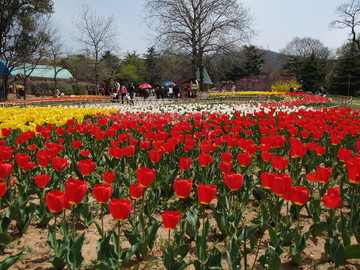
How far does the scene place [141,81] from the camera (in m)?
72.3

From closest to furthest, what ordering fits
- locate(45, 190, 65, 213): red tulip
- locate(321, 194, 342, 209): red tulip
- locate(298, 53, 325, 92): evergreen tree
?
locate(45, 190, 65, 213): red tulip < locate(321, 194, 342, 209): red tulip < locate(298, 53, 325, 92): evergreen tree

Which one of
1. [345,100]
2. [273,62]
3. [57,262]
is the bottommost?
[57,262]

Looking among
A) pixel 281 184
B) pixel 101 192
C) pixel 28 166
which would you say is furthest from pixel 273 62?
pixel 101 192

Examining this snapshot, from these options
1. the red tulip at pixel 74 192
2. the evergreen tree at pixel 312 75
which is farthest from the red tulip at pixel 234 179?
the evergreen tree at pixel 312 75

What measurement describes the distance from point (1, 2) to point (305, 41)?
67.3 m

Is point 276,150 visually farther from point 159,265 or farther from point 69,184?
point 69,184

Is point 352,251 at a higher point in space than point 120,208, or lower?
lower

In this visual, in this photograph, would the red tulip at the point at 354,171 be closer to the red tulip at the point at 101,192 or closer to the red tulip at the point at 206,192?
the red tulip at the point at 206,192

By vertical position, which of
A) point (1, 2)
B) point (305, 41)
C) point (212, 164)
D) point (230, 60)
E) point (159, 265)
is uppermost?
point (305, 41)

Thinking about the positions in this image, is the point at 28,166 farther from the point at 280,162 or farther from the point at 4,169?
the point at 280,162

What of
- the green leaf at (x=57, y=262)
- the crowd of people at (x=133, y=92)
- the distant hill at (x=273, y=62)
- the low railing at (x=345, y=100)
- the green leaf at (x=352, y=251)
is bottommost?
the green leaf at (x=57, y=262)

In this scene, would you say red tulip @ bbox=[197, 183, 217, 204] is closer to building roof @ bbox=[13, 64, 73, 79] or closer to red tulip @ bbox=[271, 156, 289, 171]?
red tulip @ bbox=[271, 156, 289, 171]

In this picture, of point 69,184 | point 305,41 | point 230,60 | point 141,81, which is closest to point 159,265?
point 69,184

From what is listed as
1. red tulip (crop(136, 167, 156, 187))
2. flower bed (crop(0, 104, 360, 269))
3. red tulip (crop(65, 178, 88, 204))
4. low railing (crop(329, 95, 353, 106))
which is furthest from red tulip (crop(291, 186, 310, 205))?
low railing (crop(329, 95, 353, 106))
